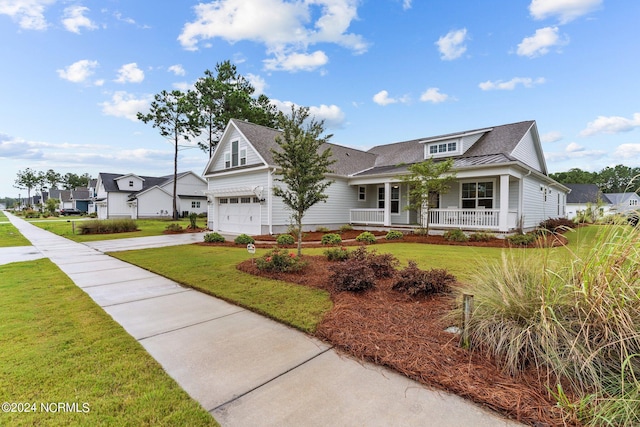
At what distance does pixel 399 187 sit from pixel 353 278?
1342 cm

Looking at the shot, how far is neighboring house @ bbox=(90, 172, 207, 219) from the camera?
123 feet

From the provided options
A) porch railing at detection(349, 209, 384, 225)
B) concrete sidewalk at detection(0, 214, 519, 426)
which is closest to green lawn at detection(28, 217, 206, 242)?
porch railing at detection(349, 209, 384, 225)

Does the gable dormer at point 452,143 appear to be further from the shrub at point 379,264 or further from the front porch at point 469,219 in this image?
the shrub at point 379,264

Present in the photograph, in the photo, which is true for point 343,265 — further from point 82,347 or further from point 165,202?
point 165,202

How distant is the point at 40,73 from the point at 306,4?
41.3ft

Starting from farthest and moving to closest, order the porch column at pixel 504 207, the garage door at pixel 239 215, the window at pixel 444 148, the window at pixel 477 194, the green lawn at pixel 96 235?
the window at pixel 444 148 → the green lawn at pixel 96 235 → the garage door at pixel 239 215 → the window at pixel 477 194 → the porch column at pixel 504 207

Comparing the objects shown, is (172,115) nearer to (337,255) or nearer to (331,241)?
(331,241)

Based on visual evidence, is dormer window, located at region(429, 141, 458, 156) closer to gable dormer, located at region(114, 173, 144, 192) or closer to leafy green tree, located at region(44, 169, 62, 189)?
gable dormer, located at region(114, 173, 144, 192)

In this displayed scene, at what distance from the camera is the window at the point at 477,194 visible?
14.6 m

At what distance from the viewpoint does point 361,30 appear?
45.4 ft

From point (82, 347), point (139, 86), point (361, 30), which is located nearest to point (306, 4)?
point (361, 30)

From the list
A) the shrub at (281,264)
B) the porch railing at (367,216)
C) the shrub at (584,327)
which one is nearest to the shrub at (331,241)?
the shrub at (281,264)

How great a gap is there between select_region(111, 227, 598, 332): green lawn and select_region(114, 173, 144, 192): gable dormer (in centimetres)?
3533

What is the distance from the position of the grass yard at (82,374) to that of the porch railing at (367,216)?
14325 millimetres
